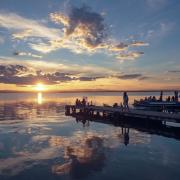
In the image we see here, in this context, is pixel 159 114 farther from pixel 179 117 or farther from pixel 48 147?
pixel 48 147

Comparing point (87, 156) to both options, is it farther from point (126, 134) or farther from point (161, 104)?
point (161, 104)

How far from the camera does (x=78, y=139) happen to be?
3105 cm

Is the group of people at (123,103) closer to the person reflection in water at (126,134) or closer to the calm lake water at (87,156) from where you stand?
the person reflection in water at (126,134)

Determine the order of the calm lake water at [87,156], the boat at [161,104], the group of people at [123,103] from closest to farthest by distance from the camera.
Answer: the calm lake water at [87,156] → the group of people at [123,103] → the boat at [161,104]

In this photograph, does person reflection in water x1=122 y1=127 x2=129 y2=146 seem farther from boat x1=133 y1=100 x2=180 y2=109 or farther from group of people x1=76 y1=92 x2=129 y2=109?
boat x1=133 y1=100 x2=180 y2=109

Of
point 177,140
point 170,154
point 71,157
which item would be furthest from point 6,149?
point 177,140

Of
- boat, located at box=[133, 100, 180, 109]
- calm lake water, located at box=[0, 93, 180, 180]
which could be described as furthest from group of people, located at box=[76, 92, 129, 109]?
calm lake water, located at box=[0, 93, 180, 180]

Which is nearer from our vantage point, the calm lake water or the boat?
the calm lake water

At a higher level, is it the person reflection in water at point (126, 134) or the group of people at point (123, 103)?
the group of people at point (123, 103)

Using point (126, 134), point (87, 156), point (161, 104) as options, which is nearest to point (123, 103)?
point (161, 104)

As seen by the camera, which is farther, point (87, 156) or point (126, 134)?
point (126, 134)

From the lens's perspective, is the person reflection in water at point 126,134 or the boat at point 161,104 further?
the boat at point 161,104

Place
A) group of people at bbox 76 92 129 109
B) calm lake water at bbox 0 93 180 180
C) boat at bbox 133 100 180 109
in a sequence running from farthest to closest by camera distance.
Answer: boat at bbox 133 100 180 109, group of people at bbox 76 92 129 109, calm lake water at bbox 0 93 180 180

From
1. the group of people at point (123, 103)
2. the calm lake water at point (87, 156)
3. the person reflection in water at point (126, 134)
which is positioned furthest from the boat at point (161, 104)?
the calm lake water at point (87, 156)
